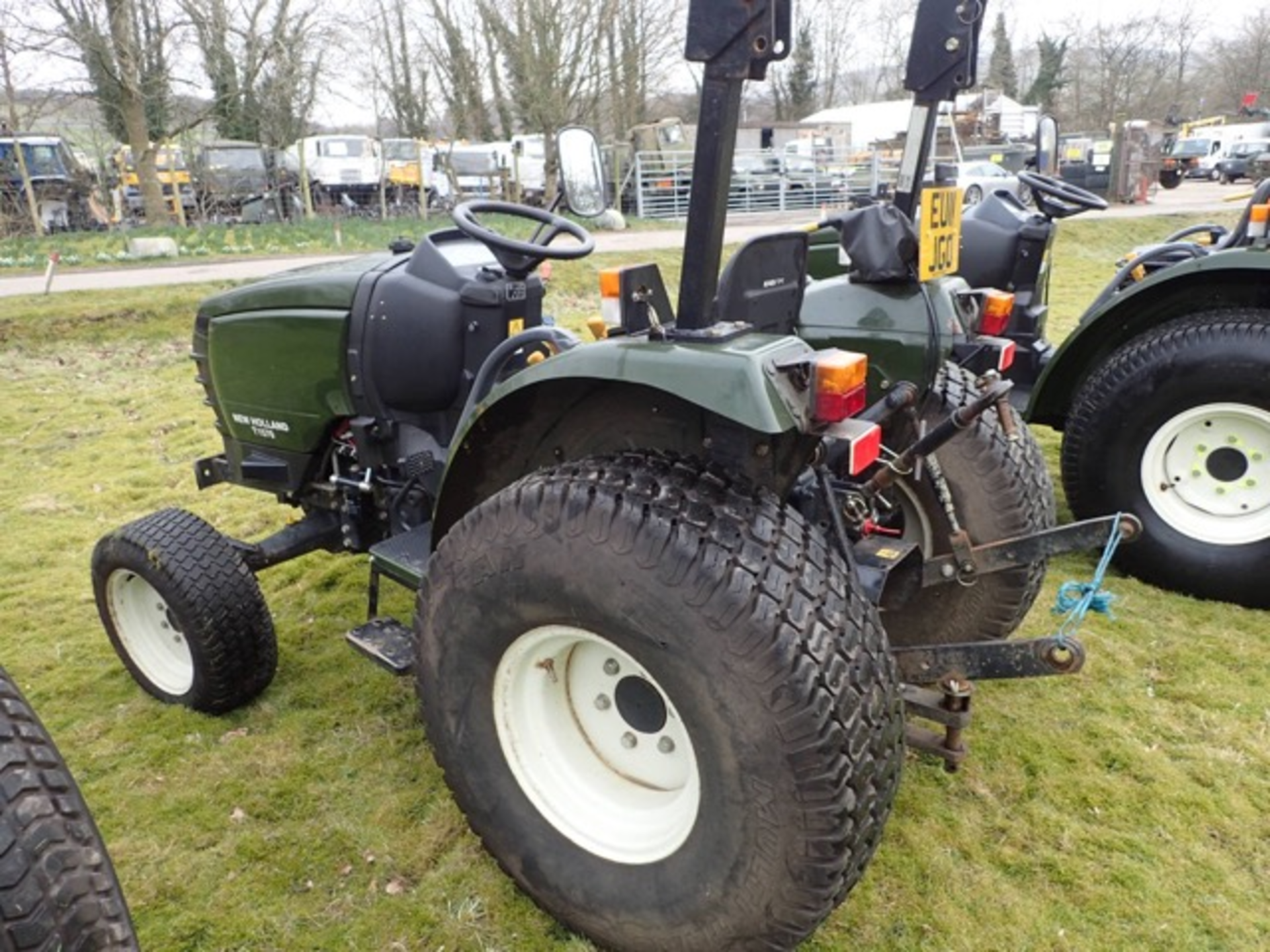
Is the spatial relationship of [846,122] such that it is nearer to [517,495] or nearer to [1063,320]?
[1063,320]

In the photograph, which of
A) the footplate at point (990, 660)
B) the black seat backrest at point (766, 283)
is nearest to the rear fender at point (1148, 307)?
the black seat backrest at point (766, 283)

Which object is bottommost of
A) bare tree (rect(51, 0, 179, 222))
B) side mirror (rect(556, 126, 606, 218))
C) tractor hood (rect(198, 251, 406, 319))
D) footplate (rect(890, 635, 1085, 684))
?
footplate (rect(890, 635, 1085, 684))

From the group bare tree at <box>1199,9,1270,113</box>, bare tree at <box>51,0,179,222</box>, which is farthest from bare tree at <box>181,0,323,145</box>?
bare tree at <box>1199,9,1270,113</box>

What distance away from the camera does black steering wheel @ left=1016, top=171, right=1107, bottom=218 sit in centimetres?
492

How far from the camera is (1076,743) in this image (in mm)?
2627

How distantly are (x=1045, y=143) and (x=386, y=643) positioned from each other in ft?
16.4

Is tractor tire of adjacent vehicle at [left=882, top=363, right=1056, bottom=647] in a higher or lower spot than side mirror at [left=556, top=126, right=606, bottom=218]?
lower

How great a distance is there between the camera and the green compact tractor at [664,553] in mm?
1588

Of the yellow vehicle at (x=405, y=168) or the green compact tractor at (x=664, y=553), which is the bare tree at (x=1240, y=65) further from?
the green compact tractor at (x=664, y=553)

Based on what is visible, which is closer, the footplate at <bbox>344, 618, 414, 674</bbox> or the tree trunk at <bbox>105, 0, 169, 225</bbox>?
the footplate at <bbox>344, 618, 414, 674</bbox>

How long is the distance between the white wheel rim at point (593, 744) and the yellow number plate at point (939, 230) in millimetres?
1293

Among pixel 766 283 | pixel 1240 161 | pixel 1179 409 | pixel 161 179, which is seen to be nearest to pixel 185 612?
pixel 766 283

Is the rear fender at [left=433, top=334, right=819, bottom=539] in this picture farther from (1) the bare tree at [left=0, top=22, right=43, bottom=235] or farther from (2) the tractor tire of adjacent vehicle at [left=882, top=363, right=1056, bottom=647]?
(1) the bare tree at [left=0, top=22, right=43, bottom=235]

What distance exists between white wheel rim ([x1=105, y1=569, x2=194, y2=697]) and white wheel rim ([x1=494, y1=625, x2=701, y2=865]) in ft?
4.78
